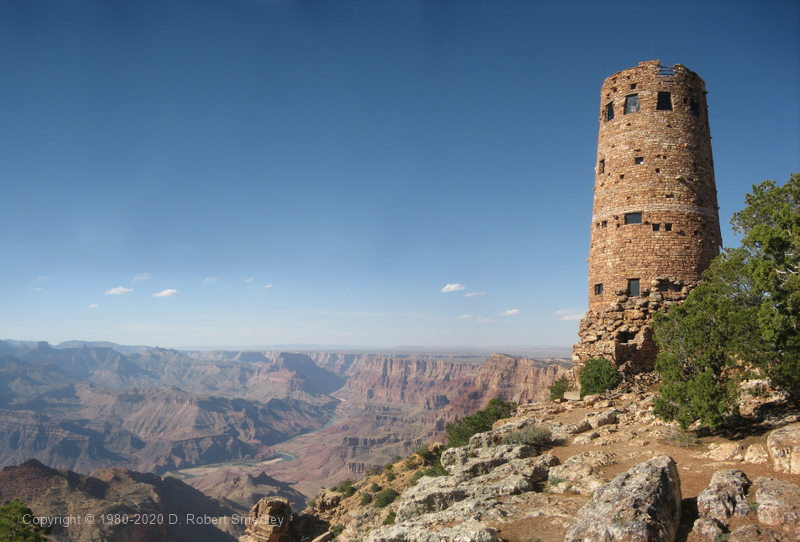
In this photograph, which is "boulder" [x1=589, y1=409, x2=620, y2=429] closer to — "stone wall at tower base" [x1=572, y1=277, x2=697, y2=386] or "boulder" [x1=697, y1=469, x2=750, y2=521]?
"stone wall at tower base" [x1=572, y1=277, x2=697, y2=386]

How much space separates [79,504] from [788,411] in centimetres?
10429

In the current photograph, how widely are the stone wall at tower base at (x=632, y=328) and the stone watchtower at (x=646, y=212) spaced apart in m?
0.06

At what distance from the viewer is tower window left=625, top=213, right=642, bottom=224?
83.7ft

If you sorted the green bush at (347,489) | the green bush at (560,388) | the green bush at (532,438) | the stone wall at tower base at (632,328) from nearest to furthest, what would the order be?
the green bush at (532,438)
the stone wall at tower base at (632,328)
the green bush at (560,388)
the green bush at (347,489)

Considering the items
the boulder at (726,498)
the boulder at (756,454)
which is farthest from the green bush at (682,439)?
the boulder at (726,498)

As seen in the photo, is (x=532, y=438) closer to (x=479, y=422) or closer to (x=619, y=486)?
(x=619, y=486)

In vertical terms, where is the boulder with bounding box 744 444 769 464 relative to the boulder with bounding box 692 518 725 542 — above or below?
above

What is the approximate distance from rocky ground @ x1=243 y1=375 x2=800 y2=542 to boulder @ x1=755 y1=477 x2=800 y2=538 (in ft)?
0.06

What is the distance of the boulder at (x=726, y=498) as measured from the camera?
25.2 feet

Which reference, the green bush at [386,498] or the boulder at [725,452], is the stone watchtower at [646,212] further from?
the green bush at [386,498]

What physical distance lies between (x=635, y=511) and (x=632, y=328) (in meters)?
19.5

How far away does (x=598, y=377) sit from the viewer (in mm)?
23219

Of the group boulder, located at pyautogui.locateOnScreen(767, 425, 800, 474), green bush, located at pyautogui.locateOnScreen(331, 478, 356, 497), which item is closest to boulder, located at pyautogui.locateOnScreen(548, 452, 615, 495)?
boulder, located at pyautogui.locateOnScreen(767, 425, 800, 474)

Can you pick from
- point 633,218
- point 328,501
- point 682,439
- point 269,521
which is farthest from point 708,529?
point 328,501
